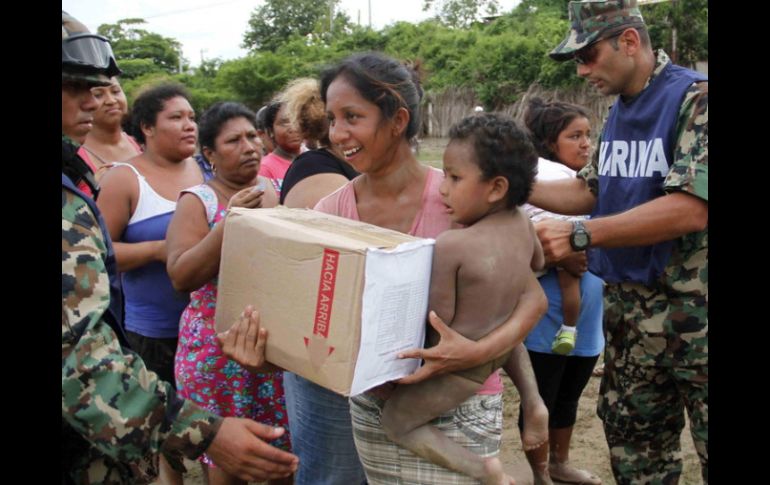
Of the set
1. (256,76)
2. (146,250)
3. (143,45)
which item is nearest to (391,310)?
(146,250)

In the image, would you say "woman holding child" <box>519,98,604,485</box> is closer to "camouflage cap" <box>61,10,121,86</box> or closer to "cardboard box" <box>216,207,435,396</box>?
"cardboard box" <box>216,207,435,396</box>

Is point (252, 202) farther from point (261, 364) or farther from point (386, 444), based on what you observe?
point (386, 444)

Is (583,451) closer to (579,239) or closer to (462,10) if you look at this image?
(579,239)

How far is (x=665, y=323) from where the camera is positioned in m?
2.77

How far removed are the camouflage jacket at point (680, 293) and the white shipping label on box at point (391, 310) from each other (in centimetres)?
119

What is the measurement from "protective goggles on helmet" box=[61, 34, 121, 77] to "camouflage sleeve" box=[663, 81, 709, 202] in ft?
6.41

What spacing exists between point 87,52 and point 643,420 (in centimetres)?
257

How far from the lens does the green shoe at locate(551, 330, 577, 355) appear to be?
135 inches

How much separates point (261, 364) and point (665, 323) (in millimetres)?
1684

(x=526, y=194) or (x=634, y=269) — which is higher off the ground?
(x=526, y=194)

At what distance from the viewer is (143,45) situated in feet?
130

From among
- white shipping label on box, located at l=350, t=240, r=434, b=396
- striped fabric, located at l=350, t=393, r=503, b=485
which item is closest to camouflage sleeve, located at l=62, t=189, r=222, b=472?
white shipping label on box, located at l=350, t=240, r=434, b=396

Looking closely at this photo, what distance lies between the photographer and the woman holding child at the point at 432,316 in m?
2.04

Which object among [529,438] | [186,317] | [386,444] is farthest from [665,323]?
[186,317]
